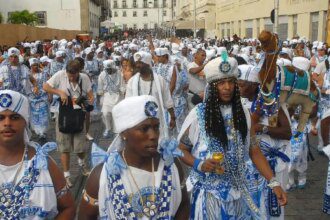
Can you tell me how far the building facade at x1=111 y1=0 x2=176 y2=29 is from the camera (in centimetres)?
→ 14004

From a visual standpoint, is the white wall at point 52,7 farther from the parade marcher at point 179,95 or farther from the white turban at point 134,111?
the white turban at point 134,111

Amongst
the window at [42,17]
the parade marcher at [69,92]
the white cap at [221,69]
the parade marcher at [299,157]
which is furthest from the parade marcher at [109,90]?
the window at [42,17]

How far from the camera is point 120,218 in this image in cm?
277

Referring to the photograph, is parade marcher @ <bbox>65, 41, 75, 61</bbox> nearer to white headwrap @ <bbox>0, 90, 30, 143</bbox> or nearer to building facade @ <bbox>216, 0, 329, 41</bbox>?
building facade @ <bbox>216, 0, 329, 41</bbox>

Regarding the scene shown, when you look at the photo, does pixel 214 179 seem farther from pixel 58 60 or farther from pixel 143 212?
pixel 58 60

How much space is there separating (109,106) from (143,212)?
8273 mm

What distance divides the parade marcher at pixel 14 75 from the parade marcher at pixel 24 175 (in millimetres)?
7133

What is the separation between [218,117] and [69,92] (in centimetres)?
399

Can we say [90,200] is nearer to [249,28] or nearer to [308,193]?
[308,193]

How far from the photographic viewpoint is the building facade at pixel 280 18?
25.9 metres

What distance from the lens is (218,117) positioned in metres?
3.61

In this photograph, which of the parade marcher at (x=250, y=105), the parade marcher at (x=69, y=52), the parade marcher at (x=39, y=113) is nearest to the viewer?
the parade marcher at (x=250, y=105)

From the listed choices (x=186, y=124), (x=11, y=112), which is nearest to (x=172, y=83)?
(x=186, y=124)

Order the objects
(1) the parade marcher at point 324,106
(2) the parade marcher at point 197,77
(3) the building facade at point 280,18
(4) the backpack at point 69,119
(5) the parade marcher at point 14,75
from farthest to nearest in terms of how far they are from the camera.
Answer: (3) the building facade at point 280,18, (5) the parade marcher at point 14,75, (2) the parade marcher at point 197,77, (4) the backpack at point 69,119, (1) the parade marcher at point 324,106
